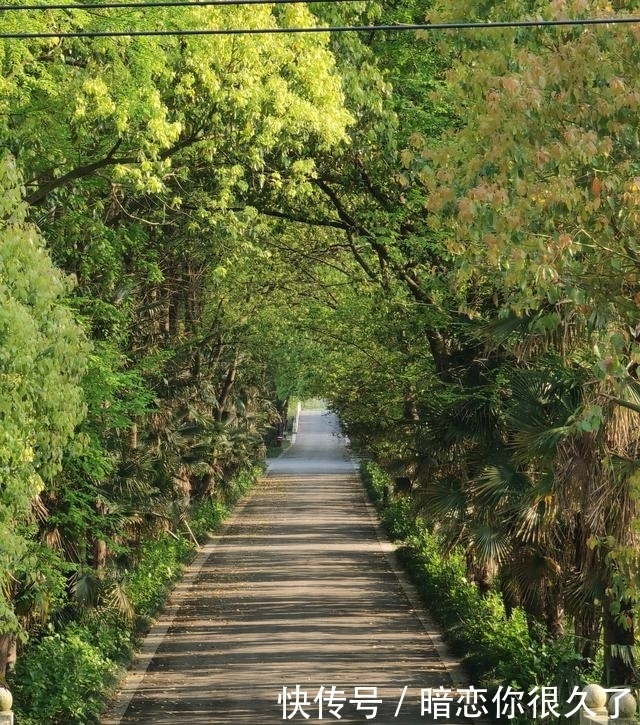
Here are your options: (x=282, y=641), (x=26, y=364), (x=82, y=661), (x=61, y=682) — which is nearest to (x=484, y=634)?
(x=282, y=641)

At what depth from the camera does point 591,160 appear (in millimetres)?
9977

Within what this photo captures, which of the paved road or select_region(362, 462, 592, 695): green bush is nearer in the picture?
select_region(362, 462, 592, 695): green bush

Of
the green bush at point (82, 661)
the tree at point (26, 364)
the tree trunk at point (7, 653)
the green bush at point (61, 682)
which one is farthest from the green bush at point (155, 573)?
the tree at point (26, 364)

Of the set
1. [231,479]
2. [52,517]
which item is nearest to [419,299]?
[52,517]

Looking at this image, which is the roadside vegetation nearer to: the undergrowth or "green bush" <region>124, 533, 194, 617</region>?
the undergrowth

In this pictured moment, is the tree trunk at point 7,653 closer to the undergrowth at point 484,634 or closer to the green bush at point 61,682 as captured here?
the green bush at point 61,682

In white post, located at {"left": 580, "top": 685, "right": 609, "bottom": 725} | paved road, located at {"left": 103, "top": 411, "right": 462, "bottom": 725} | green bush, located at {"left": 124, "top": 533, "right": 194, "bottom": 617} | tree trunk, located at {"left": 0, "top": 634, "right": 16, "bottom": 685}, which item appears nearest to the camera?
white post, located at {"left": 580, "top": 685, "right": 609, "bottom": 725}

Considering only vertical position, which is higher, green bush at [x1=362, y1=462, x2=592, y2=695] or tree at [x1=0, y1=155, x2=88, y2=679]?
tree at [x1=0, y1=155, x2=88, y2=679]

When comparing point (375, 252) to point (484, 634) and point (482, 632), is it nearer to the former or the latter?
point (482, 632)

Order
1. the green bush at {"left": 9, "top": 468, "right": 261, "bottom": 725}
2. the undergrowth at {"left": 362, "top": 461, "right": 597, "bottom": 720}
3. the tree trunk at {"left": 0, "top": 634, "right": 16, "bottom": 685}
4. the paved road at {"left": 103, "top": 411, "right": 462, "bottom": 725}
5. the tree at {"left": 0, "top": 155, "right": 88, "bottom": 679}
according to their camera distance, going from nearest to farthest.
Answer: the tree at {"left": 0, "top": 155, "right": 88, "bottom": 679}
the undergrowth at {"left": 362, "top": 461, "right": 597, "bottom": 720}
the green bush at {"left": 9, "top": 468, "right": 261, "bottom": 725}
the paved road at {"left": 103, "top": 411, "right": 462, "bottom": 725}
the tree trunk at {"left": 0, "top": 634, "right": 16, "bottom": 685}

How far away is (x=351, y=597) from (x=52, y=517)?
10.3 m

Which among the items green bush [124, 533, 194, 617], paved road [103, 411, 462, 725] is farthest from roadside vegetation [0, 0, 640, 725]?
paved road [103, 411, 462, 725]

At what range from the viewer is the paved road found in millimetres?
17688

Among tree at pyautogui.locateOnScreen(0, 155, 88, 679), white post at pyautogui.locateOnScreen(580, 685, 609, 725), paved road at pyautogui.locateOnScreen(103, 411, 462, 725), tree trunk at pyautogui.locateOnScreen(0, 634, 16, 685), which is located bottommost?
paved road at pyautogui.locateOnScreen(103, 411, 462, 725)
